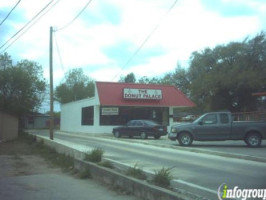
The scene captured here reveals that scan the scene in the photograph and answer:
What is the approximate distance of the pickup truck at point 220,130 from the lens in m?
19.3

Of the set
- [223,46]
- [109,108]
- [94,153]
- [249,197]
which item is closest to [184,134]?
[94,153]

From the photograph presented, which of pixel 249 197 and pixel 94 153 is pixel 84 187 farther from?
pixel 249 197

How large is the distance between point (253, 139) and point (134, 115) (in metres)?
18.8

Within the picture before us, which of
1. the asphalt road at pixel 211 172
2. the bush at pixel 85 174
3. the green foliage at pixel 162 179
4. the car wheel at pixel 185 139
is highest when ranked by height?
the car wheel at pixel 185 139

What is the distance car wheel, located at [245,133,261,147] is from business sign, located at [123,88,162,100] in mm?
17666

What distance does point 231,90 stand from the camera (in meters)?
50.7

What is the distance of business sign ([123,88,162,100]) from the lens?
35812mm

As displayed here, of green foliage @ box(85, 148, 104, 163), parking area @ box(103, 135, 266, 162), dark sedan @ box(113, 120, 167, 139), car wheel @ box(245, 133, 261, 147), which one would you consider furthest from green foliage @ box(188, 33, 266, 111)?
green foliage @ box(85, 148, 104, 163)

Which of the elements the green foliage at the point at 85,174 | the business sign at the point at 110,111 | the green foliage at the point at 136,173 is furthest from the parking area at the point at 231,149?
the business sign at the point at 110,111

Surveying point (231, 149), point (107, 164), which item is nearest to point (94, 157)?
point (107, 164)

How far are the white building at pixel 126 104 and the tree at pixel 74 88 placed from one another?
46307 mm

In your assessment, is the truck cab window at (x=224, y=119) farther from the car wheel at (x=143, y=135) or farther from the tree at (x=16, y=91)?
the tree at (x=16, y=91)

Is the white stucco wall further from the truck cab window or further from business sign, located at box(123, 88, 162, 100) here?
the truck cab window

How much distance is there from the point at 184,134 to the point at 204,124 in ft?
4.00
